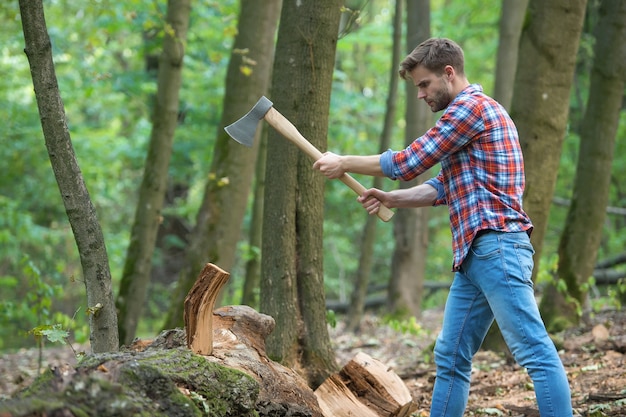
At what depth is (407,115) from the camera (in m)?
11.8

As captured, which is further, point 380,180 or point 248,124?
point 380,180

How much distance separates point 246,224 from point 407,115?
679cm

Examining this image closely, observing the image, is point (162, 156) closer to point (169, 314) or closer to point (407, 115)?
point (169, 314)

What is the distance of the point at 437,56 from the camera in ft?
12.6

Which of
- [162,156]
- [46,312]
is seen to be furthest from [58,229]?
[46,312]

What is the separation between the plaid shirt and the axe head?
3.38 feet

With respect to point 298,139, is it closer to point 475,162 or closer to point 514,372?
point 475,162

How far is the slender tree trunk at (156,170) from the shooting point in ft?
27.6

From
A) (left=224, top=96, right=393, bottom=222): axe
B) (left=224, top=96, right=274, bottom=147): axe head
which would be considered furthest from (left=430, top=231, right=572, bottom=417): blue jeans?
(left=224, top=96, right=274, bottom=147): axe head

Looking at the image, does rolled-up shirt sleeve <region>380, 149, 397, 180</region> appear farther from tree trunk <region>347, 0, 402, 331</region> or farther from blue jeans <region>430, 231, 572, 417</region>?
tree trunk <region>347, 0, 402, 331</region>

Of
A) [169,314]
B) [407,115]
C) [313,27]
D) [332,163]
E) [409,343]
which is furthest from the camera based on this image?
[407,115]

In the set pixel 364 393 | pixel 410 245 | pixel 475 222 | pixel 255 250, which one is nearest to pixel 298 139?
pixel 475 222

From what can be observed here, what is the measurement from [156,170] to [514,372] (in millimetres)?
4748

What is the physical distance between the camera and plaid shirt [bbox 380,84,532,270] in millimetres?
3742
